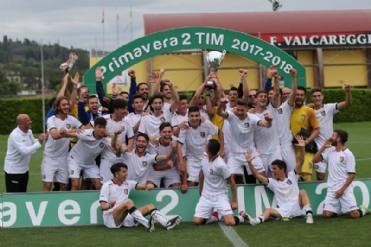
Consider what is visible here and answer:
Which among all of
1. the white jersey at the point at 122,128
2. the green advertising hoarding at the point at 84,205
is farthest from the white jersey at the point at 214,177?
the white jersey at the point at 122,128

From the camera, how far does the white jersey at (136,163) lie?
1134 centimetres

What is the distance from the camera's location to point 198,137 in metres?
11.7

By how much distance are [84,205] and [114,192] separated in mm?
629

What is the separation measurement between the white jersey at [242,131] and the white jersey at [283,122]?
40 cm

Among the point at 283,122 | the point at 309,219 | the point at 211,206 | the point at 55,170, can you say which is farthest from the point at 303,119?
the point at 55,170

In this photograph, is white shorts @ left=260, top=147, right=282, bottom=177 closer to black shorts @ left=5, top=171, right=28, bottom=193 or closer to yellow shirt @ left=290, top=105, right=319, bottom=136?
yellow shirt @ left=290, top=105, right=319, bottom=136

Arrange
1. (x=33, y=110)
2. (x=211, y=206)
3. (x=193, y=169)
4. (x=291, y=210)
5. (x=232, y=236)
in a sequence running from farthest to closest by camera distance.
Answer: (x=33, y=110) < (x=193, y=169) < (x=291, y=210) < (x=211, y=206) < (x=232, y=236)

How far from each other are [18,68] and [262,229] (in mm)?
128036

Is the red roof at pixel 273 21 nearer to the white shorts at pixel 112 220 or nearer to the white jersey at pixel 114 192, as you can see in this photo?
the white jersey at pixel 114 192

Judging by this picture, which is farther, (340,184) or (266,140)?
(266,140)

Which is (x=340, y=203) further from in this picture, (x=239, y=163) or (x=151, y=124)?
(x=151, y=124)

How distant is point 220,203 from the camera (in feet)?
34.8

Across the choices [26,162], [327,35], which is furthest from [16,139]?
[327,35]

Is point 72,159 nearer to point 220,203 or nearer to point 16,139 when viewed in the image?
point 16,139
